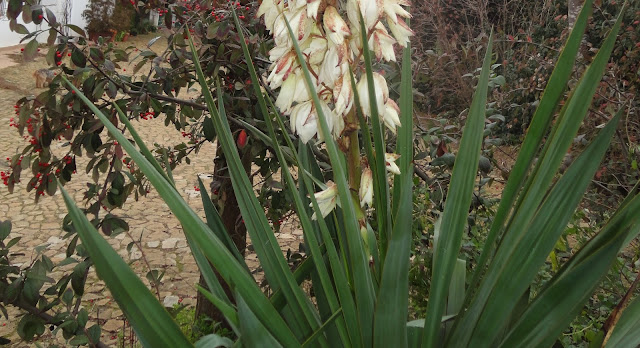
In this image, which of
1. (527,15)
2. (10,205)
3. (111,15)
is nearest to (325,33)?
(10,205)

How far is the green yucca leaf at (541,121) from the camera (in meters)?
0.81

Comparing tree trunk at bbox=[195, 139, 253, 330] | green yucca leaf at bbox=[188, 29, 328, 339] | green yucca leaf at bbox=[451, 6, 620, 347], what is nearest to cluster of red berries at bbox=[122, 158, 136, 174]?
tree trunk at bbox=[195, 139, 253, 330]

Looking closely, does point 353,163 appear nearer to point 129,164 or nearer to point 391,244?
point 391,244

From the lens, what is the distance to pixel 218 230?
1082 mm

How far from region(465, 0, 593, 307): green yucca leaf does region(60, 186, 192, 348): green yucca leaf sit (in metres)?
0.46

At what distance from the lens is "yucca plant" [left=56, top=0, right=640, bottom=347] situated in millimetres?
775

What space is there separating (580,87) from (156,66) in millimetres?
1608

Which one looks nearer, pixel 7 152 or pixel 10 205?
pixel 10 205

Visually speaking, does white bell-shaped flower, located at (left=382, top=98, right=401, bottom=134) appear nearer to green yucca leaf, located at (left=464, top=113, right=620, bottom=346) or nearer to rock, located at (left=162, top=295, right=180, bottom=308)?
green yucca leaf, located at (left=464, top=113, right=620, bottom=346)

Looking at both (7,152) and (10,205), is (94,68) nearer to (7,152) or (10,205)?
(10,205)

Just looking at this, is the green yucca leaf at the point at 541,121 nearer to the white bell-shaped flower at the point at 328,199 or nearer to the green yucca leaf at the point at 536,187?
the green yucca leaf at the point at 536,187

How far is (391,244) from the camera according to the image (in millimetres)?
794

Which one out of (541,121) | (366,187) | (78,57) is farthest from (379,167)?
(78,57)

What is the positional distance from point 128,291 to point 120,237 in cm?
459
